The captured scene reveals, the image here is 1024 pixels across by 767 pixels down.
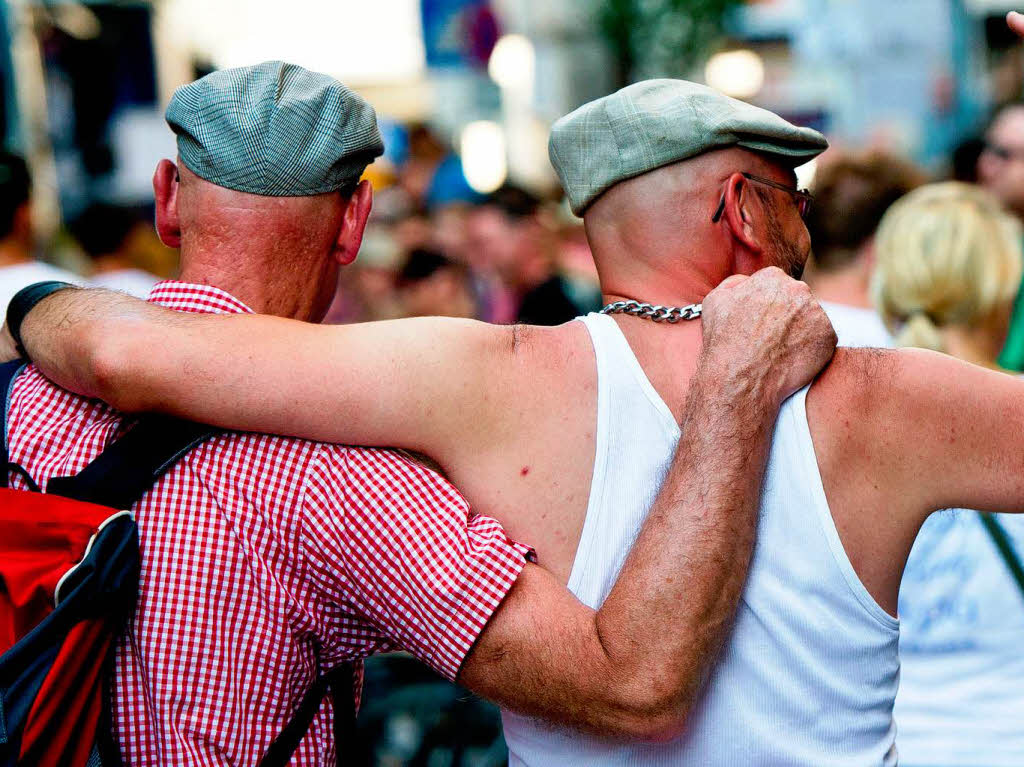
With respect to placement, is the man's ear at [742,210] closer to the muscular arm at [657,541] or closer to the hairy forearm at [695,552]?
the muscular arm at [657,541]

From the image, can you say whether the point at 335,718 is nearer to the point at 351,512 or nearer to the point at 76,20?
the point at 351,512

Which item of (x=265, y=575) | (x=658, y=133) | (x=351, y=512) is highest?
(x=658, y=133)

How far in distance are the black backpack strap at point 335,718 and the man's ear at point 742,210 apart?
1.09 metres

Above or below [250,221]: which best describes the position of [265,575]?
below

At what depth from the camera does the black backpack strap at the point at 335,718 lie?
2.01 metres

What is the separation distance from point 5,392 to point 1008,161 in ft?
18.4

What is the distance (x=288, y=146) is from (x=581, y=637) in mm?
1001

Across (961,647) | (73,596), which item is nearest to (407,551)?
(73,596)

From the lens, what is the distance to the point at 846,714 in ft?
6.72

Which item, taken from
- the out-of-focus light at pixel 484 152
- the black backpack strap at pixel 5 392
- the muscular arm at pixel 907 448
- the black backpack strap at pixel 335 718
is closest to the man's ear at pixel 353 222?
the black backpack strap at pixel 5 392

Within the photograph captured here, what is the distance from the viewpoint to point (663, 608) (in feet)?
6.11

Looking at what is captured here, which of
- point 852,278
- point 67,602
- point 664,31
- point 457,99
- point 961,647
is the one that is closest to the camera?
point 67,602

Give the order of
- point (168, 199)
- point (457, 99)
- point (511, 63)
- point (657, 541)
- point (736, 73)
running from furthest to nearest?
point (457, 99), point (736, 73), point (511, 63), point (168, 199), point (657, 541)

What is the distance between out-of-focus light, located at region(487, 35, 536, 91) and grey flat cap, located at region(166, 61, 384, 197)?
14974 millimetres
